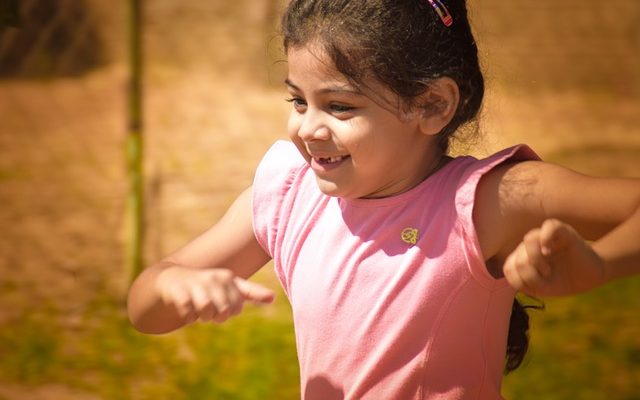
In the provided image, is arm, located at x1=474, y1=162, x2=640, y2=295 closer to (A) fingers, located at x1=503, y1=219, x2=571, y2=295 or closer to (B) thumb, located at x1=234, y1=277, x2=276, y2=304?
(A) fingers, located at x1=503, y1=219, x2=571, y2=295

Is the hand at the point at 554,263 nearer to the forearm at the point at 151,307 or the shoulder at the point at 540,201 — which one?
the shoulder at the point at 540,201

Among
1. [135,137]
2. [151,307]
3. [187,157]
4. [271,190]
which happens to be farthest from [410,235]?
[187,157]

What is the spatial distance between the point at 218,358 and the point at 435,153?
1.83 metres

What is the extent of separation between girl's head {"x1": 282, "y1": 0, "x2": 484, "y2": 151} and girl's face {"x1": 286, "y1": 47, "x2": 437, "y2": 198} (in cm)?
2

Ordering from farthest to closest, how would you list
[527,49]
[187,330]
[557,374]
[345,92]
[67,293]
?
[527,49] < [67,293] < [187,330] < [557,374] < [345,92]

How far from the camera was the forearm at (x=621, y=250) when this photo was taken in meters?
1.24

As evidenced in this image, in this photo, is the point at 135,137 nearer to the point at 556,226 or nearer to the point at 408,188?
the point at 408,188

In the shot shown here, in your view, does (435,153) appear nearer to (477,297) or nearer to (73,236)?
(477,297)

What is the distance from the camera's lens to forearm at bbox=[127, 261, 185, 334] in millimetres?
1547

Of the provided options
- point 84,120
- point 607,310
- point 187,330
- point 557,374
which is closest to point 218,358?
point 187,330

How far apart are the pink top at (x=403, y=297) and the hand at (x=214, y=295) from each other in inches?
8.6

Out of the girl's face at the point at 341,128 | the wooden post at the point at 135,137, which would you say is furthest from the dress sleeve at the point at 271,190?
the wooden post at the point at 135,137

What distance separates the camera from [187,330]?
135 inches

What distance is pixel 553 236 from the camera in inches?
45.4
